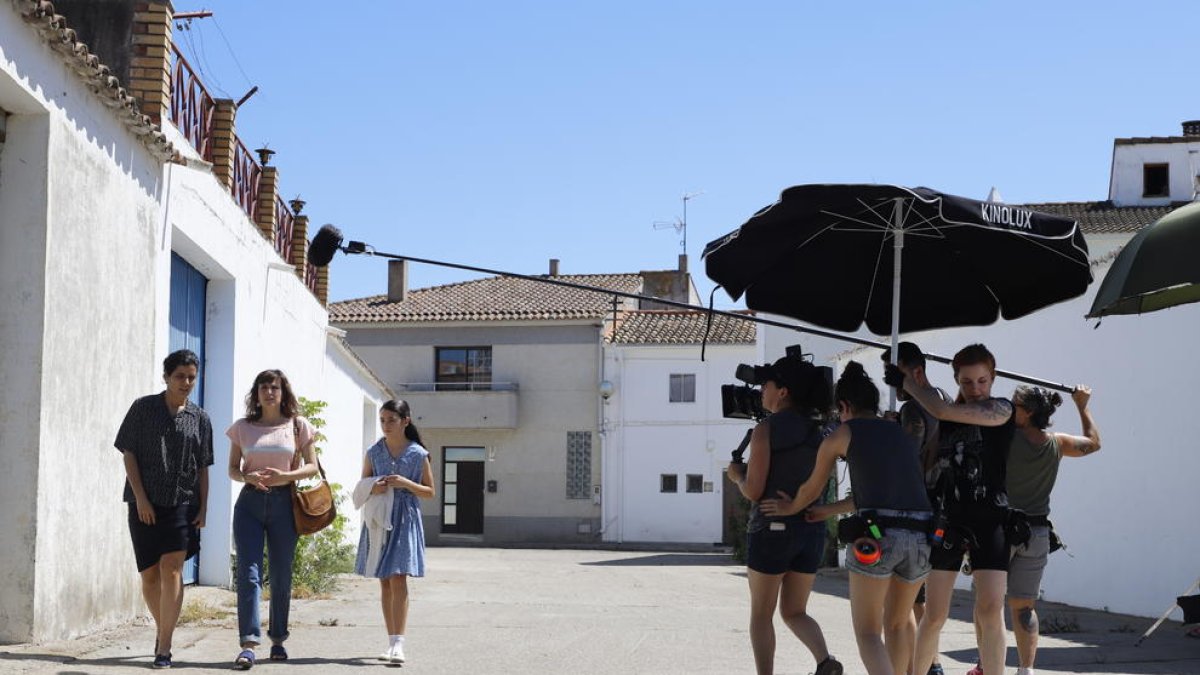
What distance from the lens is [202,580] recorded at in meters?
13.9

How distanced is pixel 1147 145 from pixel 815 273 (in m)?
29.4

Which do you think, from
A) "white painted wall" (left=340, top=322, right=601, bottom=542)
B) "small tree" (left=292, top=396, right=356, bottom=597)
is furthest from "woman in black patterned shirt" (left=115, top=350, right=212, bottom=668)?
"white painted wall" (left=340, top=322, right=601, bottom=542)

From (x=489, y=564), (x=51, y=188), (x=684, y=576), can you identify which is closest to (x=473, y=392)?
(x=489, y=564)

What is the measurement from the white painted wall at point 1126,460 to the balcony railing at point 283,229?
9.22 m

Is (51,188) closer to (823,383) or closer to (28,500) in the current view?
(28,500)

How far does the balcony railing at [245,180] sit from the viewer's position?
617 inches

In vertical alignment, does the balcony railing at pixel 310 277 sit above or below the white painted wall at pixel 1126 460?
above

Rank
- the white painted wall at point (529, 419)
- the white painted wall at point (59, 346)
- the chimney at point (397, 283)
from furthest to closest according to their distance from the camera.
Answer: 1. the chimney at point (397, 283)
2. the white painted wall at point (529, 419)
3. the white painted wall at point (59, 346)

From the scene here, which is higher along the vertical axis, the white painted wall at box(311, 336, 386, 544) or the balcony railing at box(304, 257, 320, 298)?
the balcony railing at box(304, 257, 320, 298)

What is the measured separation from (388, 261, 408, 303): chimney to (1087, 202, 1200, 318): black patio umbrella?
42516 mm

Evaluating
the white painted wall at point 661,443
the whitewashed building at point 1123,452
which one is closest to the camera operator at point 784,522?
the whitewashed building at point 1123,452

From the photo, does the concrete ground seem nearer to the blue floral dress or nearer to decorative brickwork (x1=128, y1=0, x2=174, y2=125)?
the blue floral dress

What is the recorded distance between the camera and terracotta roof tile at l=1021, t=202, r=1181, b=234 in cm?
3030

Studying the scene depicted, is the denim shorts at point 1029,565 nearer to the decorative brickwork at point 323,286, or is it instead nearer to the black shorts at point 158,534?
the black shorts at point 158,534
